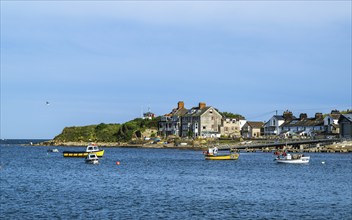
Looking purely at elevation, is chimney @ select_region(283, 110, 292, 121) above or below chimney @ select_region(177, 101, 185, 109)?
below

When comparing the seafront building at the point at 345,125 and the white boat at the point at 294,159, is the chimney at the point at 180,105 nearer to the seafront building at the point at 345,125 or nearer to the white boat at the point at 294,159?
the seafront building at the point at 345,125

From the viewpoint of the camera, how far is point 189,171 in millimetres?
78688

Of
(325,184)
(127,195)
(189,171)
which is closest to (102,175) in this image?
(189,171)

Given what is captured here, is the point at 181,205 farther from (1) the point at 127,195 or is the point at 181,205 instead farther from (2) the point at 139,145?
(2) the point at 139,145

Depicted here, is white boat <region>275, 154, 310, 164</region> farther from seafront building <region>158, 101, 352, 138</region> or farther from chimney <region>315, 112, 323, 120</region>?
chimney <region>315, 112, 323, 120</region>

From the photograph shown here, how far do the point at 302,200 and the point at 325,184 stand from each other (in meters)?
14.0

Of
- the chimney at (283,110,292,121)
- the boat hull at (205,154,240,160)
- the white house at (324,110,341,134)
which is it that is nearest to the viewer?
the boat hull at (205,154,240,160)

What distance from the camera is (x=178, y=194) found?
170ft

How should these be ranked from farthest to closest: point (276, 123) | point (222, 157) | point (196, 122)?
point (276, 123) < point (196, 122) < point (222, 157)

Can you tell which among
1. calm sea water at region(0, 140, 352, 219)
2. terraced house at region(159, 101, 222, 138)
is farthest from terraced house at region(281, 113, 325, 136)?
calm sea water at region(0, 140, 352, 219)

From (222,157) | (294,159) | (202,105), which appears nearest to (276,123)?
(202,105)

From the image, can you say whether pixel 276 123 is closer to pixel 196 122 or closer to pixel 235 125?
pixel 235 125

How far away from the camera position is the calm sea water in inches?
1624

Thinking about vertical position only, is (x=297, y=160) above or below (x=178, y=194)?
above
